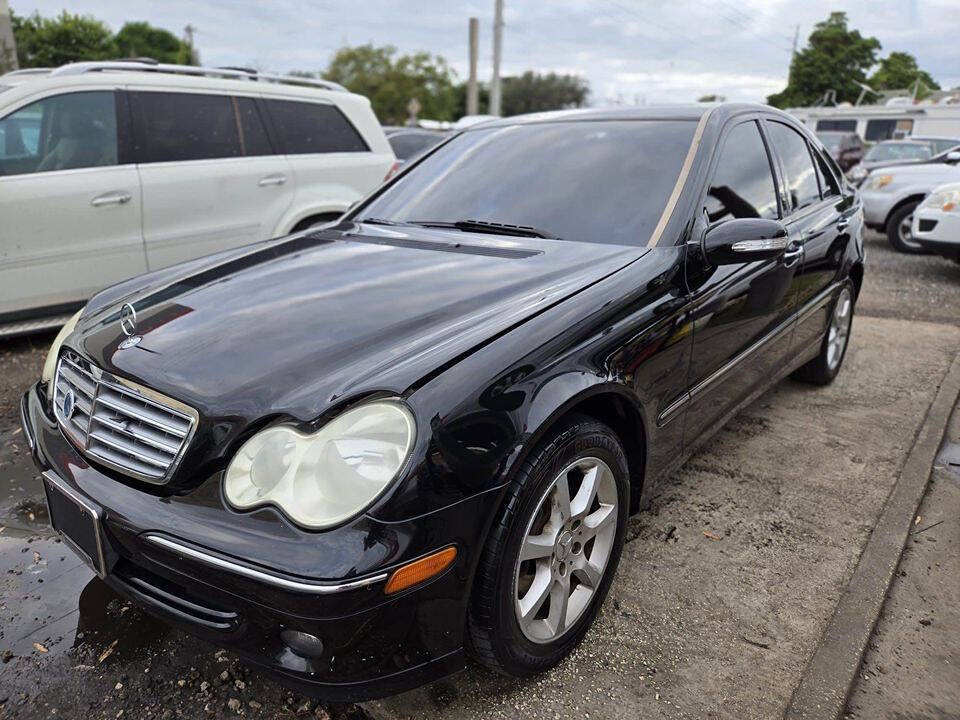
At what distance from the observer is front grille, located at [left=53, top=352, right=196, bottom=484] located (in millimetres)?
1777

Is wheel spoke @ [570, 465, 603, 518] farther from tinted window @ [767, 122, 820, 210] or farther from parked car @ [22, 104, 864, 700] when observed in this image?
tinted window @ [767, 122, 820, 210]

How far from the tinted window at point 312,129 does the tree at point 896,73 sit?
68.8 metres

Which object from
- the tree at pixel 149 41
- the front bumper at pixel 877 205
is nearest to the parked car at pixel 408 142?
the front bumper at pixel 877 205

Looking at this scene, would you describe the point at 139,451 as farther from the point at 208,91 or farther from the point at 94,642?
the point at 208,91

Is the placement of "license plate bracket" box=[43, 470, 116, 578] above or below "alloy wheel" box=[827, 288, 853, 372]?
above

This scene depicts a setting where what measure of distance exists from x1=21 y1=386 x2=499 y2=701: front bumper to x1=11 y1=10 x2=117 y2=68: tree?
36637 millimetres

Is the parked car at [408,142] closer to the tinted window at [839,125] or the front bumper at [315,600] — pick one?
the front bumper at [315,600]

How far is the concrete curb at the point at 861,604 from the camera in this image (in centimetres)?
205

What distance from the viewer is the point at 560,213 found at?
278 cm

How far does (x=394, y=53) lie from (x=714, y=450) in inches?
1756

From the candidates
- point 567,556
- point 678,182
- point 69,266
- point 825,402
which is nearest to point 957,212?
point 825,402

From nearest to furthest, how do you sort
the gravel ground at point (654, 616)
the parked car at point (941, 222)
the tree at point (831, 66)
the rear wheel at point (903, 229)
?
the gravel ground at point (654, 616), the parked car at point (941, 222), the rear wheel at point (903, 229), the tree at point (831, 66)

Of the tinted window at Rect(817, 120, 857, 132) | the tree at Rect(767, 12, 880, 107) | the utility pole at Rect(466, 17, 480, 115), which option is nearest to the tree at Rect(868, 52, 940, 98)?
the tree at Rect(767, 12, 880, 107)

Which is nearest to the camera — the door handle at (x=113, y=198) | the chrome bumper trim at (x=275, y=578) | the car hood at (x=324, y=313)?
the chrome bumper trim at (x=275, y=578)
